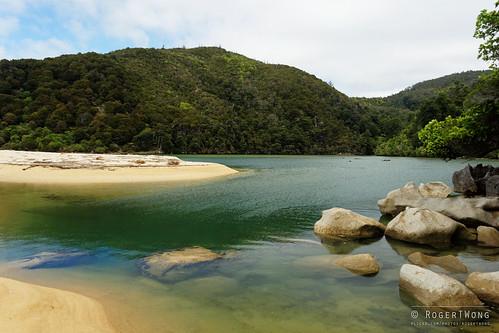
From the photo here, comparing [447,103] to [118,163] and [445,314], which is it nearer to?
[118,163]

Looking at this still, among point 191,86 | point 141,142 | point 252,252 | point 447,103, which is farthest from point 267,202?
point 191,86

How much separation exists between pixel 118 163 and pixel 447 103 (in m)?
116

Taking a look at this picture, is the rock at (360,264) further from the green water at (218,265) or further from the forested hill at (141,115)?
the forested hill at (141,115)

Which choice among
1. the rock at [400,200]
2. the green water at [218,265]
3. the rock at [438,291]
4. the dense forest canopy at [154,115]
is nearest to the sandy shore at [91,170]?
the green water at [218,265]

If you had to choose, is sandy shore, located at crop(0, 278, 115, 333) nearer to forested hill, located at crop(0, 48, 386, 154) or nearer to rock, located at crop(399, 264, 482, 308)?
rock, located at crop(399, 264, 482, 308)

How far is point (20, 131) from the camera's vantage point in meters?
107

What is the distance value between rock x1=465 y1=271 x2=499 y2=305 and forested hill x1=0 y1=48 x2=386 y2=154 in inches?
4348

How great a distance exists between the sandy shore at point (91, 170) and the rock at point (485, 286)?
38.7 metres

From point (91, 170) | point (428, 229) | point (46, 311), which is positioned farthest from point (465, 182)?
point (91, 170)

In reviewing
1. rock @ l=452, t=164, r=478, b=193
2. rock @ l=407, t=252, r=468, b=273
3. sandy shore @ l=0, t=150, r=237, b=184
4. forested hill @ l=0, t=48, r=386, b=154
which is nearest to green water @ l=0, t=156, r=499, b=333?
rock @ l=407, t=252, r=468, b=273

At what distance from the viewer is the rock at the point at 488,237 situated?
1627 cm

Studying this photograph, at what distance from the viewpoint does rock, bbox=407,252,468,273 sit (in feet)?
→ 41.4

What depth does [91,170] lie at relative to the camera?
47.8 m

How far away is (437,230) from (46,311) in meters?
15.8
